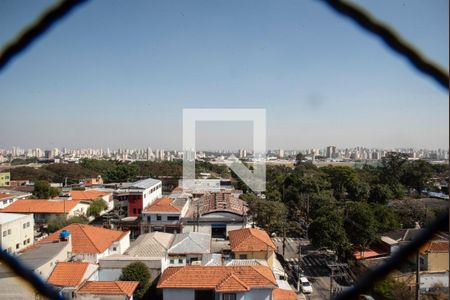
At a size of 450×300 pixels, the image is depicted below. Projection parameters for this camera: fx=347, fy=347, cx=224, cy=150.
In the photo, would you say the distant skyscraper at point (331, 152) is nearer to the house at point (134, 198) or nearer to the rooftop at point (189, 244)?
the house at point (134, 198)

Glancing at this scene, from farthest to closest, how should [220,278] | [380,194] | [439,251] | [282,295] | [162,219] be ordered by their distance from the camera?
[380,194] → [162,219] → [282,295] → [220,278] → [439,251]

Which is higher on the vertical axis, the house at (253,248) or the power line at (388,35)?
the power line at (388,35)

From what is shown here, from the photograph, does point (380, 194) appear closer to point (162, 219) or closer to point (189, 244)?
point (162, 219)

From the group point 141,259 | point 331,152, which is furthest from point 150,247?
point 331,152

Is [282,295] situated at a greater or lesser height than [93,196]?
lesser

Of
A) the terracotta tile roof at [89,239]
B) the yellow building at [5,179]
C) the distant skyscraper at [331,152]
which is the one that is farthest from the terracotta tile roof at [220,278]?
the distant skyscraper at [331,152]

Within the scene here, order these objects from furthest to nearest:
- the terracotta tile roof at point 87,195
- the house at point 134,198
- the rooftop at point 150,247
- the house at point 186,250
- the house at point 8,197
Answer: the terracotta tile roof at point 87,195 → the house at point 134,198 → the house at point 8,197 → the house at point 186,250 → the rooftop at point 150,247

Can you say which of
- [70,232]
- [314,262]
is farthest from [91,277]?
[314,262]
